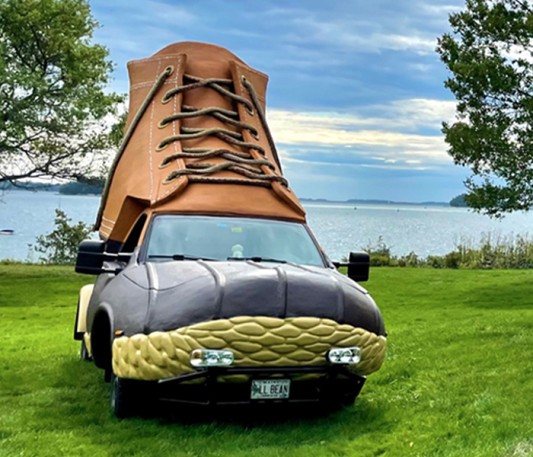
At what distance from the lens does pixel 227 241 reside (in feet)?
19.3

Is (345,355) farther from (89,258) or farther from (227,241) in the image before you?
(89,258)

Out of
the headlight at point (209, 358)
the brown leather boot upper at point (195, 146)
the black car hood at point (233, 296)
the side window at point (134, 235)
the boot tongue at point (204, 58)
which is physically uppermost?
the boot tongue at point (204, 58)

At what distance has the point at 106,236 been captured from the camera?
7414mm

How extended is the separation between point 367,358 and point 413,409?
0.93 m

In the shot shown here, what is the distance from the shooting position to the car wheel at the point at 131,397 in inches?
198

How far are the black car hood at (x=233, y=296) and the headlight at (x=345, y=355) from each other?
0.18m

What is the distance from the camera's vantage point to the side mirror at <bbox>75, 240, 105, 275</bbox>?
5.67 m

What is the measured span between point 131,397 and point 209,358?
98 centimetres

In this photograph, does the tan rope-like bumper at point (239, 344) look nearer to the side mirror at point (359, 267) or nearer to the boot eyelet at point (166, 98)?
the side mirror at point (359, 267)

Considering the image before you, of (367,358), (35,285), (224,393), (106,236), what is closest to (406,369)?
(367,358)

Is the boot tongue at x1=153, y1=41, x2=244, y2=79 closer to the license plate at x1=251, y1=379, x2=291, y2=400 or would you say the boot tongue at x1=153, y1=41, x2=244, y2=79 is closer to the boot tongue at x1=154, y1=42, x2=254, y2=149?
the boot tongue at x1=154, y1=42, x2=254, y2=149

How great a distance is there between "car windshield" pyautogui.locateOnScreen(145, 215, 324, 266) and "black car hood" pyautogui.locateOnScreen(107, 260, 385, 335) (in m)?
0.55

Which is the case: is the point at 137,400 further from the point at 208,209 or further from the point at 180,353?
the point at 208,209

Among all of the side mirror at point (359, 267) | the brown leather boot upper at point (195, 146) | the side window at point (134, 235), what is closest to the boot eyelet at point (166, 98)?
the brown leather boot upper at point (195, 146)
